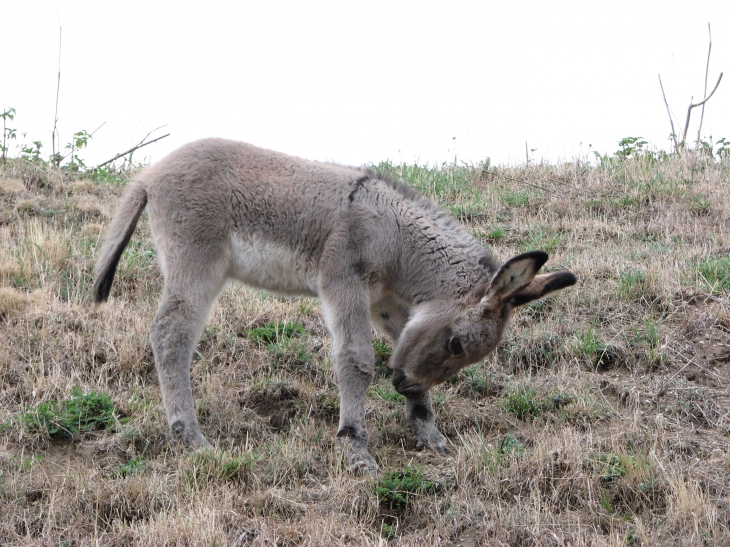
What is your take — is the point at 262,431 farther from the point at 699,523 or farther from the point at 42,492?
the point at 699,523

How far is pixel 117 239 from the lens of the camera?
5.59 metres

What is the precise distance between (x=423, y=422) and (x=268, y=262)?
5.03 feet

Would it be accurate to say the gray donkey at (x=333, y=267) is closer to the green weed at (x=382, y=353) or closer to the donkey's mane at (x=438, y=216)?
the donkey's mane at (x=438, y=216)

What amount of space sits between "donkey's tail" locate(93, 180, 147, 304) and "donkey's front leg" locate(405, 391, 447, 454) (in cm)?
227

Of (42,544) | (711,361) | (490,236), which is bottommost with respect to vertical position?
(42,544)

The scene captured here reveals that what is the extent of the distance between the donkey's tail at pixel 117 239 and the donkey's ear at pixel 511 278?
2548mm

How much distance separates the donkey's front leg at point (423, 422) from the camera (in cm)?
525

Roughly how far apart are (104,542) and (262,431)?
160cm

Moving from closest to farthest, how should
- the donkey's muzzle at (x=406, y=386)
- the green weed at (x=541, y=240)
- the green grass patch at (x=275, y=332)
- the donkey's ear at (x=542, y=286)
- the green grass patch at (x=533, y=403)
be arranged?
1. the donkey's ear at (x=542, y=286)
2. the donkey's muzzle at (x=406, y=386)
3. the green grass patch at (x=533, y=403)
4. the green grass patch at (x=275, y=332)
5. the green weed at (x=541, y=240)

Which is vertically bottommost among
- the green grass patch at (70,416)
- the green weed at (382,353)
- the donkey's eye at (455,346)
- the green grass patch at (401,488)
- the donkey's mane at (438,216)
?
the green grass patch at (70,416)

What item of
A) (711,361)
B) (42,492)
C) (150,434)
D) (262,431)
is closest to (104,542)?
(42,492)

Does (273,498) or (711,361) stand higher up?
(711,361)

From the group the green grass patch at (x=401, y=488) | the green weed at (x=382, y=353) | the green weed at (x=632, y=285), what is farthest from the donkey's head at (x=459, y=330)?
the green weed at (x=632, y=285)

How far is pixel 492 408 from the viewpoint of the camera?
5617 mm
